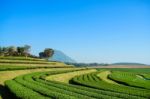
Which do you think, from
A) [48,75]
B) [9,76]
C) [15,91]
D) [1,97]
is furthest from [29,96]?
[48,75]

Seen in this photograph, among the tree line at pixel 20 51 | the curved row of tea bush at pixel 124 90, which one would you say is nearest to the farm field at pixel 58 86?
the curved row of tea bush at pixel 124 90

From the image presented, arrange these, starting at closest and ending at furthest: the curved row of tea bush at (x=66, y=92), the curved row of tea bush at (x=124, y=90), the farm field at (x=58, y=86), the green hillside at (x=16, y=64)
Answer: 1. the curved row of tea bush at (x=66, y=92)
2. the farm field at (x=58, y=86)
3. the curved row of tea bush at (x=124, y=90)
4. the green hillside at (x=16, y=64)

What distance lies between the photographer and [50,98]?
23078 millimetres

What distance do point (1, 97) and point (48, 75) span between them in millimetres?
25914

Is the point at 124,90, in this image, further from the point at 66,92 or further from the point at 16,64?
the point at 16,64

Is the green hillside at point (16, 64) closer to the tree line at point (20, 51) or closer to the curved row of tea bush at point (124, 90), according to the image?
the curved row of tea bush at point (124, 90)

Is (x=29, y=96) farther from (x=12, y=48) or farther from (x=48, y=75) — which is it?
(x=12, y=48)

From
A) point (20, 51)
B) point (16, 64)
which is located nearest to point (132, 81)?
point (16, 64)

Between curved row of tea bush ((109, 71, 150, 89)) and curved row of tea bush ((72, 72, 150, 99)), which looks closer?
curved row of tea bush ((72, 72, 150, 99))

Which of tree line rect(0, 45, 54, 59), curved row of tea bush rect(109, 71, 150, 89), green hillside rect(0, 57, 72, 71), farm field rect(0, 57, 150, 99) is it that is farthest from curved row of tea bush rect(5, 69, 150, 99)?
tree line rect(0, 45, 54, 59)

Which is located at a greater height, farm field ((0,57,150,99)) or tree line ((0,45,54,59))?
tree line ((0,45,54,59))

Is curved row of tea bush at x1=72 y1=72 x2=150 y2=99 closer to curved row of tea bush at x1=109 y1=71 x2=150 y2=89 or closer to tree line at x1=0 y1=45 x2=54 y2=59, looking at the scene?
curved row of tea bush at x1=109 y1=71 x2=150 y2=89

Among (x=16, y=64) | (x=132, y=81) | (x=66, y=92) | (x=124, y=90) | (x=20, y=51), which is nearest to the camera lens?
(x=66, y=92)

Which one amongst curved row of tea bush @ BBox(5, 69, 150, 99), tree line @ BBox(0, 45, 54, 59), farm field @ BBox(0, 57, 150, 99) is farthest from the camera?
tree line @ BBox(0, 45, 54, 59)
